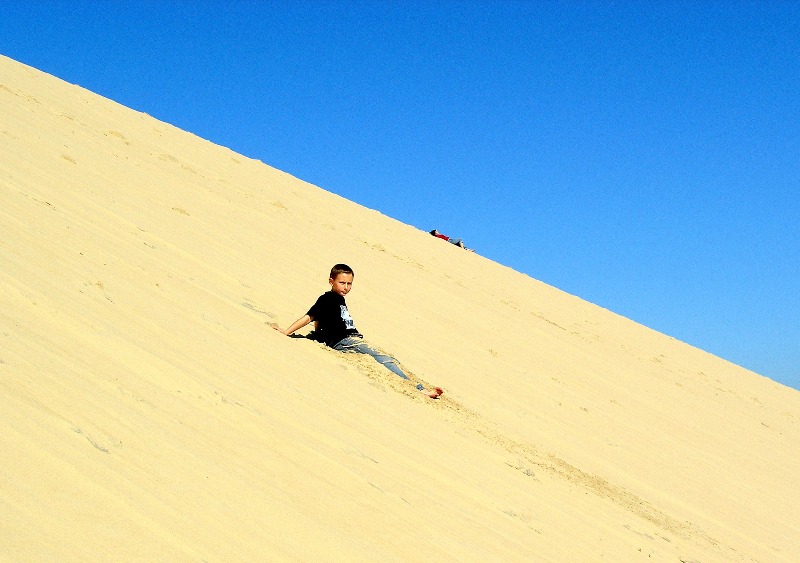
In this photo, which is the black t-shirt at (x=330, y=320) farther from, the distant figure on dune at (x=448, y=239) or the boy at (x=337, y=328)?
the distant figure on dune at (x=448, y=239)

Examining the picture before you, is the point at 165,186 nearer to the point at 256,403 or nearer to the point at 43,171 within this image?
the point at 43,171

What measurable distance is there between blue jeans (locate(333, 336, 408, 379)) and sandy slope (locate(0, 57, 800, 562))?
186 millimetres

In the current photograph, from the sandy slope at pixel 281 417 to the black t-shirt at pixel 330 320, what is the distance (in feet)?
0.81

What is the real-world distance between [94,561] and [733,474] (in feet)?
22.7

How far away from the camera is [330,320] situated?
553cm

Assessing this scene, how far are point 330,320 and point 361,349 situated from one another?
32 cm

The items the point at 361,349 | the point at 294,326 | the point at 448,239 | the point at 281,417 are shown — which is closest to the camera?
the point at 281,417

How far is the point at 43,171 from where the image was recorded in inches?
281

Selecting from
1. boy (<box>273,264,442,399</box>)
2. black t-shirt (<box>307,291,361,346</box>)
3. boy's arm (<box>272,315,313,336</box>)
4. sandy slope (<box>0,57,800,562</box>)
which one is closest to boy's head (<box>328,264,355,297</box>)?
boy (<box>273,264,442,399</box>)

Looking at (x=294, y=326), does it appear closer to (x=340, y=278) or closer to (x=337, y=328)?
(x=337, y=328)

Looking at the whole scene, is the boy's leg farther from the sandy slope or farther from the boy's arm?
the boy's arm

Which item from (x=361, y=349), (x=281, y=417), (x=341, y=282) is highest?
(x=341, y=282)

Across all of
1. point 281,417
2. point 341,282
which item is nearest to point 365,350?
point 341,282

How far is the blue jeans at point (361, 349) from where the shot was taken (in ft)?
18.0
